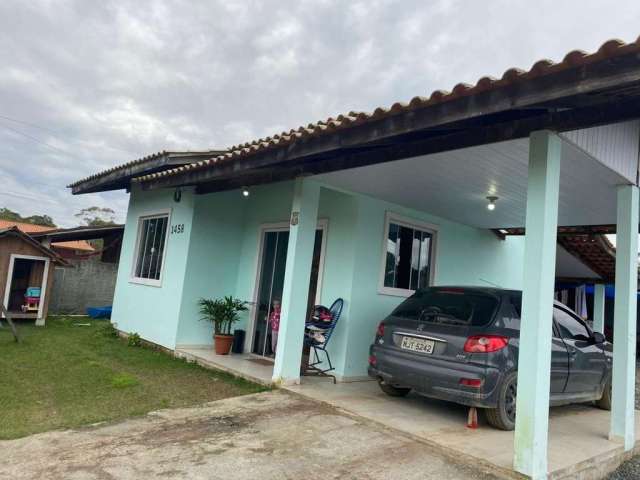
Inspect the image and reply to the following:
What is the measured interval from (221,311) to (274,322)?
104 centimetres

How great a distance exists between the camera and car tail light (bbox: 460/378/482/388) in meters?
4.26

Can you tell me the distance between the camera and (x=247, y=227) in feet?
28.4

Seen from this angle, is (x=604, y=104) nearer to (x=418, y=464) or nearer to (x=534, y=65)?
(x=534, y=65)

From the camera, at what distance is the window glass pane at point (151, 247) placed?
8.94m

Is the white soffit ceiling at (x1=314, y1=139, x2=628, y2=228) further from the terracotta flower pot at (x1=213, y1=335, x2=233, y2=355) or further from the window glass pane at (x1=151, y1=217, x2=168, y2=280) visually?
the window glass pane at (x1=151, y1=217, x2=168, y2=280)

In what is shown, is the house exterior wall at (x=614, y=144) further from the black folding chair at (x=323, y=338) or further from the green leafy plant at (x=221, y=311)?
the green leafy plant at (x=221, y=311)

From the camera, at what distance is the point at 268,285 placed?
26.2 ft

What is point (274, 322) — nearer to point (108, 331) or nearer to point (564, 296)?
point (108, 331)

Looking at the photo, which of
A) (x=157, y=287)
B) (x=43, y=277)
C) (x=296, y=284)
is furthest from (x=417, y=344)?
(x=43, y=277)

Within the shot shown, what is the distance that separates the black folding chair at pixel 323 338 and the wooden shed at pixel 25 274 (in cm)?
725

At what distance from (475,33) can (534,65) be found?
7170 millimetres

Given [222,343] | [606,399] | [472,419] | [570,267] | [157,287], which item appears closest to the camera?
[472,419]

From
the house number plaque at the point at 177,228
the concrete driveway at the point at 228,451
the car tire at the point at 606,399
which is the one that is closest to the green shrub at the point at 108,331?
the house number plaque at the point at 177,228

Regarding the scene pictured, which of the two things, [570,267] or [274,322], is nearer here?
[274,322]
